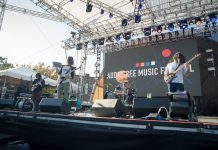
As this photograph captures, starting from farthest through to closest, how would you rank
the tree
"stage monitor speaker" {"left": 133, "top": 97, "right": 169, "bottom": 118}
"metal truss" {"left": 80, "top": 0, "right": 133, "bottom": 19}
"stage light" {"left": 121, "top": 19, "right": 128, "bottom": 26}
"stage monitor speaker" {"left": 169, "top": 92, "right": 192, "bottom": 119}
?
the tree → "stage light" {"left": 121, "top": 19, "right": 128, "bottom": 26} → "metal truss" {"left": 80, "top": 0, "right": 133, "bottom": 19} → "stage monitor speaker" {"left": 133, "top": 97, "right": 169, "bottom": 118} → "stage monitor speaker" {"left": 169, "top": 92, "right": 192, "bottom": 119}

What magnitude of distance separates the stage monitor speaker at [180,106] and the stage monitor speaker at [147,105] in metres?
0.21

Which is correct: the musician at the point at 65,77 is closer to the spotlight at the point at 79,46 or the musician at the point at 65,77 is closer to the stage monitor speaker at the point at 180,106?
the stage monitor speaker at the point at 180,106

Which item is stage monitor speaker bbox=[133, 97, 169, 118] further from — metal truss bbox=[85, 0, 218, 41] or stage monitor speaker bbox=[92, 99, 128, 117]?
metal truss bbox=[85, 0, 218, 41]

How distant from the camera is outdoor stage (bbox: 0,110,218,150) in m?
2.08

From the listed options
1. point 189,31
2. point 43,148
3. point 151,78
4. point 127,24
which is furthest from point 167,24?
point 43,148

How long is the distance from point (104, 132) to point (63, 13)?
10359 millimetres

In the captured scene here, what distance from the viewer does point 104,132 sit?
273 cm

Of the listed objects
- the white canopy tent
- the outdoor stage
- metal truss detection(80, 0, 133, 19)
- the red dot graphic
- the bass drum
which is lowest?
the outdoor stage

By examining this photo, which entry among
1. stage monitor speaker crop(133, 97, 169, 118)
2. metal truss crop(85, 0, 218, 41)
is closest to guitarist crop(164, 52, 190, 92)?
stage monitor speaker crop(133, 97, 169, 118)

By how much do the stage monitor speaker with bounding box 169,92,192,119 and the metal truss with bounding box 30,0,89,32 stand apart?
9.58m

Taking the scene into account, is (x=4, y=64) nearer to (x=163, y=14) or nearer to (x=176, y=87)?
(x=163, y=14)

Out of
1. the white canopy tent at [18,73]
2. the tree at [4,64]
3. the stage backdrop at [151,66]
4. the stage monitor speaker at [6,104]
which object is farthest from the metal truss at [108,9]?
the tree at [4,64]

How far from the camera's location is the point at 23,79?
11.6m

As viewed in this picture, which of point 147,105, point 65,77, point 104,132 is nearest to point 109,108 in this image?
point 147,105
